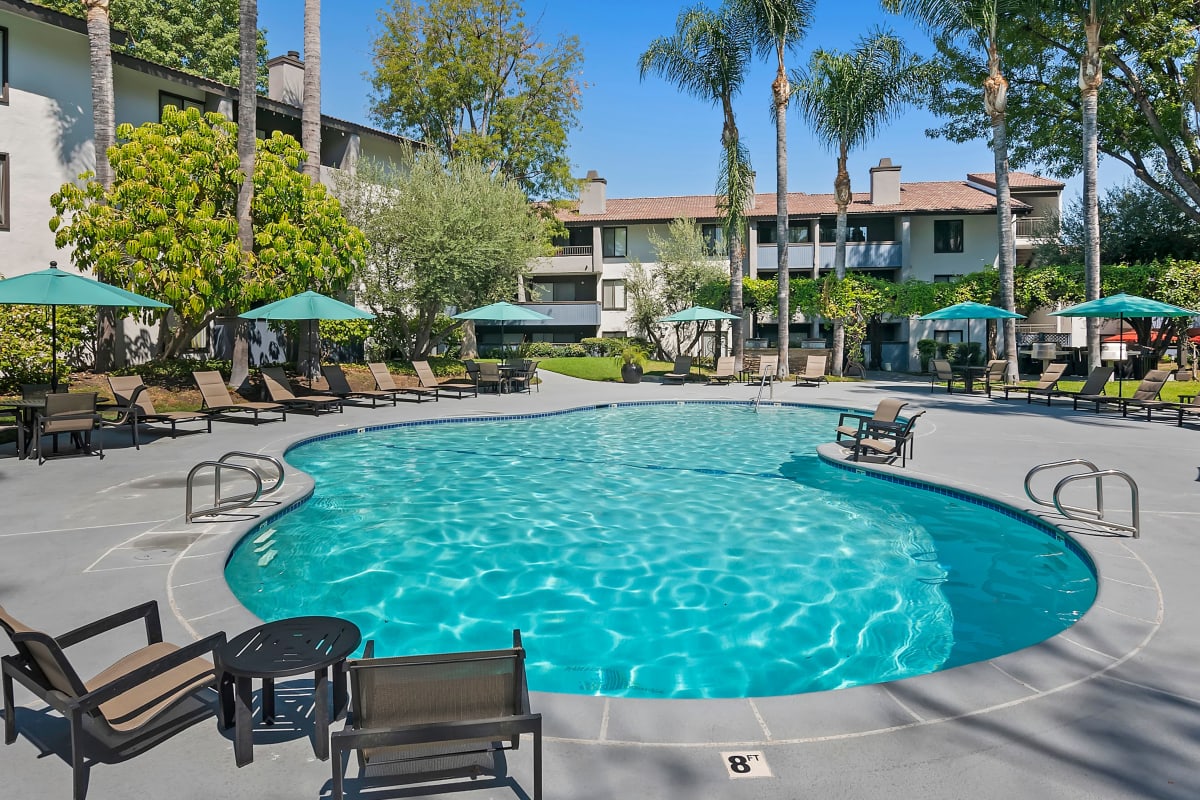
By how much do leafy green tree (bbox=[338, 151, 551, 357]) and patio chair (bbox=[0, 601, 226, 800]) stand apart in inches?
847

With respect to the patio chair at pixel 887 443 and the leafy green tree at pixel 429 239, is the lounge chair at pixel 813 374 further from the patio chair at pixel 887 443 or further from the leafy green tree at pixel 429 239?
the patio chair at pixel 887 443

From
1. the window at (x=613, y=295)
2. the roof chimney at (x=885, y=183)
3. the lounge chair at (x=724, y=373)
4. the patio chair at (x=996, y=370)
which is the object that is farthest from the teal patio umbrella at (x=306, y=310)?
the roof chimney at (x=885, y=183)

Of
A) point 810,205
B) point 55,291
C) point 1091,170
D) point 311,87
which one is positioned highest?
point 810,205

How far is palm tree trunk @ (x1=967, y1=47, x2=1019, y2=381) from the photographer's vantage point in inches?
974

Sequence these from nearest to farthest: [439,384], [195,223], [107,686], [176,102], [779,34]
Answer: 1. [107,686]
2. [195,223]
3. [439,384]
4. [176,102]
5. [779,34]

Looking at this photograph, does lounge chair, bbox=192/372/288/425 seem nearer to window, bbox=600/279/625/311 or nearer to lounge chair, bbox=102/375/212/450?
lounge chair, bbox=102/375/212/450

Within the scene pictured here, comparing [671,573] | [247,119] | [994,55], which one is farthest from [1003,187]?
[671,573]

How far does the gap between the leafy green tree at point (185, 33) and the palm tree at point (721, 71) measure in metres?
20.5

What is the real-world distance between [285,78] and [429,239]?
11633 mm

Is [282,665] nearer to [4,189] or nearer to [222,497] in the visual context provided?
[222,497]

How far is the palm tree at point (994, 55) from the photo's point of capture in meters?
24.6

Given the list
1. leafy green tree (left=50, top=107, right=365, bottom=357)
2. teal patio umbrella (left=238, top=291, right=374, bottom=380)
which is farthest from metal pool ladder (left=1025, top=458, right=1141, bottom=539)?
leafy green tree (left=50, top=107, right=365, bottom=357)

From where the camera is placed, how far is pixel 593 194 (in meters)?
43.7

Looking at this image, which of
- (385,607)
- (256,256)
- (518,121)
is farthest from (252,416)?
(518,121)
